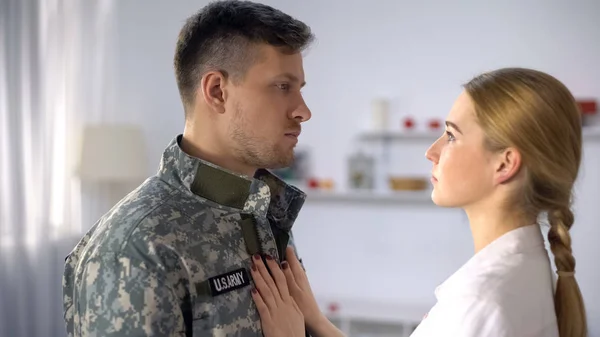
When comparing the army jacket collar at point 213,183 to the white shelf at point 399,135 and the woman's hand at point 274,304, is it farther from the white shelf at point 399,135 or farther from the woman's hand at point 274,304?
the white shelf at point 399,135

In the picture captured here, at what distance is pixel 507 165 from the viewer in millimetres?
1429

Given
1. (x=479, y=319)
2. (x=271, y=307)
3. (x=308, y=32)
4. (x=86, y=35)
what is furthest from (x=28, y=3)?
(x=479, y=319)

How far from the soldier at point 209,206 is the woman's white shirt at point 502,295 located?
1.25 ft

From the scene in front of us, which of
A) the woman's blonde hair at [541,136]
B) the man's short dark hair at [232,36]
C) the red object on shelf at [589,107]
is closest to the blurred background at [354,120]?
the red object on shelf at [589,107]

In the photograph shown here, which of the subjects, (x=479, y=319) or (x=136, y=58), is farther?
(x=136, y=58)

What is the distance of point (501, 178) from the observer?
1439 mm

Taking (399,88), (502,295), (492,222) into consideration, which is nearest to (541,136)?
(492,222)

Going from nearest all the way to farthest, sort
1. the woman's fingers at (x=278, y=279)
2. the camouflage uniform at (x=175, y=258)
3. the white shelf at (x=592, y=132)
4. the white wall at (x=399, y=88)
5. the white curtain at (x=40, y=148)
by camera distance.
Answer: the camouflage uniform at (x=175, y=258)
the woman's fingers at (x=278, y=279)
the white curtain at (x=40, y=148)
the white shelf at (x=592, y=132)
the white wall at (x=399, y=88)

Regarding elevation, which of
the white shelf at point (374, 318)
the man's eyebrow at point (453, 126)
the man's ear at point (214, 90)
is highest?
the man's ear at point (214, 90)

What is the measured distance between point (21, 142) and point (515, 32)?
9.89ft

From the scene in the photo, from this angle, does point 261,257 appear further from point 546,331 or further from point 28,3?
point 28,3

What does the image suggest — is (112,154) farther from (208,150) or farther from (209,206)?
(209,206)

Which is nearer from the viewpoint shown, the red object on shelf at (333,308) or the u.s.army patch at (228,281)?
the u.s.army patch at (228,281)

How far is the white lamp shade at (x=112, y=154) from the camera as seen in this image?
13.9 ft
